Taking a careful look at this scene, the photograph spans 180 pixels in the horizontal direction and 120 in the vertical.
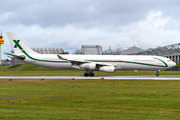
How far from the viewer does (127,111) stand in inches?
415

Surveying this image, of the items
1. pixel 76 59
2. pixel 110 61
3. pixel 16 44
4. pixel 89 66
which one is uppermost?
pixel 16 44

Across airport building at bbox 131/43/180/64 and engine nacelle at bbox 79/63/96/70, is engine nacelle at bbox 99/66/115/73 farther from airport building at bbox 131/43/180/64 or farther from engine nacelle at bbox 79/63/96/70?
airport building at bbox 131/43/180/64

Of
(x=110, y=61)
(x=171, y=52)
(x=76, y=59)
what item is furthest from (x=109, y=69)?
(x=171, y=52)

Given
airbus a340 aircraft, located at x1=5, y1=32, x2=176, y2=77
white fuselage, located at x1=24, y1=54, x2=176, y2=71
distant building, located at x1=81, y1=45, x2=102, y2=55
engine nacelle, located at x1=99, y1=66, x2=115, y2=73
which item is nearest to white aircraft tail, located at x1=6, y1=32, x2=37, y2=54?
airbus a340 aircraft, located at x1=5, y1=32, x2=176, y2=77

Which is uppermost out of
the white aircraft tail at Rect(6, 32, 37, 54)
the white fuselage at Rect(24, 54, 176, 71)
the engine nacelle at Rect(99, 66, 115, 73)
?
the white aircraft tail at Rect(6, 32, 37, 54)

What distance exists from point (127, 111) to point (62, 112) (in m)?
3.26

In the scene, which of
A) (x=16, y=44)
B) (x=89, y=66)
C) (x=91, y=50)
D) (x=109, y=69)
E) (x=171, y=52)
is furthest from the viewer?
(x=91, y=50)

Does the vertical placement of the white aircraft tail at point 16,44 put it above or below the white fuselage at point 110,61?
above

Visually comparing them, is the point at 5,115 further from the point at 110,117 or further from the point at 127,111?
the point at 127,111

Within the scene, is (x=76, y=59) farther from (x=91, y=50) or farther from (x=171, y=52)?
(x=91, y=50)

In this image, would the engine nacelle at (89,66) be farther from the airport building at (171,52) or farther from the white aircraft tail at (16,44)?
the airport building at (171,52)

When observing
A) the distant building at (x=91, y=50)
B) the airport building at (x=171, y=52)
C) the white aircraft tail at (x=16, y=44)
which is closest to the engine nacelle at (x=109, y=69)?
the white aircraft tail at (x=16, y=44)

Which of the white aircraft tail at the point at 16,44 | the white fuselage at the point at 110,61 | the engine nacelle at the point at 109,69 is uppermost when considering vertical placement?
the white aircraft tail at the point at 16,44

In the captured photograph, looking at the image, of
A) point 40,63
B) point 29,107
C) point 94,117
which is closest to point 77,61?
point 40,63
